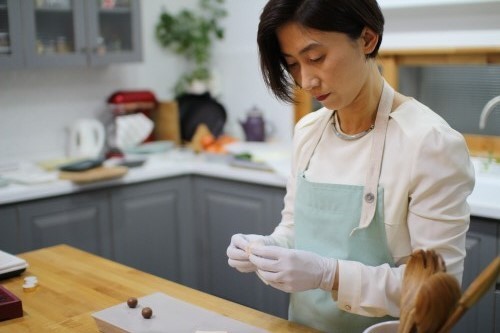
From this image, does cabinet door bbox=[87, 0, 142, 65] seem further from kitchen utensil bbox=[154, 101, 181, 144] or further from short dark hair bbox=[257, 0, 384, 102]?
short dark hair bbox=[257, 0, 384, 102]

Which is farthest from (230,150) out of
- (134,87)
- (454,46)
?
(454,46)

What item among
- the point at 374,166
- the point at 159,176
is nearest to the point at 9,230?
the point at 159,176

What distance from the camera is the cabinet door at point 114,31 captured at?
3410 millimetres

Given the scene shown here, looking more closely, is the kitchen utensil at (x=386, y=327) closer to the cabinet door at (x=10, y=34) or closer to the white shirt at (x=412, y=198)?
the white shirt at (x=412, y=198)

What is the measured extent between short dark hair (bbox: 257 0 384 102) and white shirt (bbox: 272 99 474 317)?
8.5 inches

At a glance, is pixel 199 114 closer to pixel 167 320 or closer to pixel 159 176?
pixel 159 176

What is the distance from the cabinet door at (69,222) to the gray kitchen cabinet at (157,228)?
0.07 meters

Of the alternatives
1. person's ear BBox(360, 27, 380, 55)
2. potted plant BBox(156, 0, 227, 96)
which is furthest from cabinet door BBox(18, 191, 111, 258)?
person's ear BBox(360, 27, 380, 55)

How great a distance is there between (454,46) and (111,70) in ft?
6.46

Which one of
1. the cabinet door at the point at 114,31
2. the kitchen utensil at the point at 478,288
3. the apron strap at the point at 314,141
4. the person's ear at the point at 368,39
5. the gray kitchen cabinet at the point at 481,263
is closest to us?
the kitchen utensil at the point at 478,288

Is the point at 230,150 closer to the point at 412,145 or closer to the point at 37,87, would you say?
the point at 37,87

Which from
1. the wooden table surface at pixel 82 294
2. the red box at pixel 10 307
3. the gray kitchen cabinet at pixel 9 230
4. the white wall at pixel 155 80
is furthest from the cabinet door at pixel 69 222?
the red box at pixel 10 307

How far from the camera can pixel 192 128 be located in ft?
13.1

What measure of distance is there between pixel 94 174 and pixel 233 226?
0.75 meters
